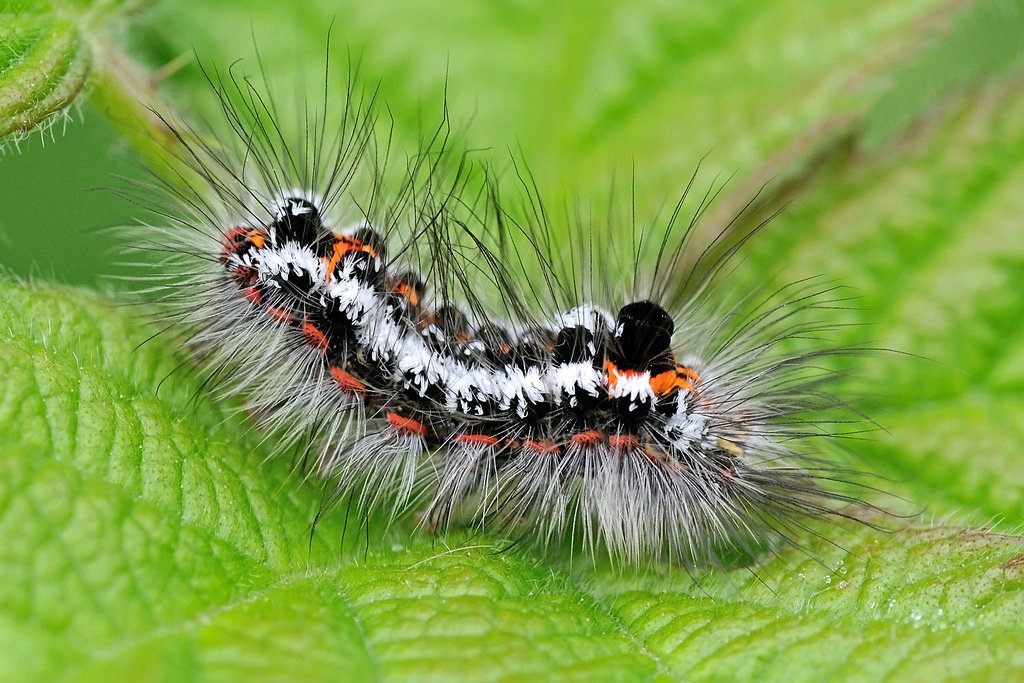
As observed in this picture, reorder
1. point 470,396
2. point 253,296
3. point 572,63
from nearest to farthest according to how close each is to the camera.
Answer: point 470,396 < point 253,296 < point 572,63

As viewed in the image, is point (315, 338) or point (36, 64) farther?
point (315, 338)

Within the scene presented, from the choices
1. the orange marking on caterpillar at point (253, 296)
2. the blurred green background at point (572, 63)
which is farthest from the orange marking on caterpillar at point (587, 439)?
the blurred green background at point (572, 63)

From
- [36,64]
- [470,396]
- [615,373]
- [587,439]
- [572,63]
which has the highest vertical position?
[572,63]

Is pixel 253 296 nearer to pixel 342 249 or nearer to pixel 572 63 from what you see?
pixel 342 249

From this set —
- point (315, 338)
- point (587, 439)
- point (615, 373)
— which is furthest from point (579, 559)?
point (315, 338)

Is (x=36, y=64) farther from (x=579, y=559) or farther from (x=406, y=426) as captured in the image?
Result: (x=579, y=559)

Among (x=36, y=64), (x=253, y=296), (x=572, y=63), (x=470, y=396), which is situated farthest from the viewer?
(x=572, y=63)

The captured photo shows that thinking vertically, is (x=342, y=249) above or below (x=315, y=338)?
above
